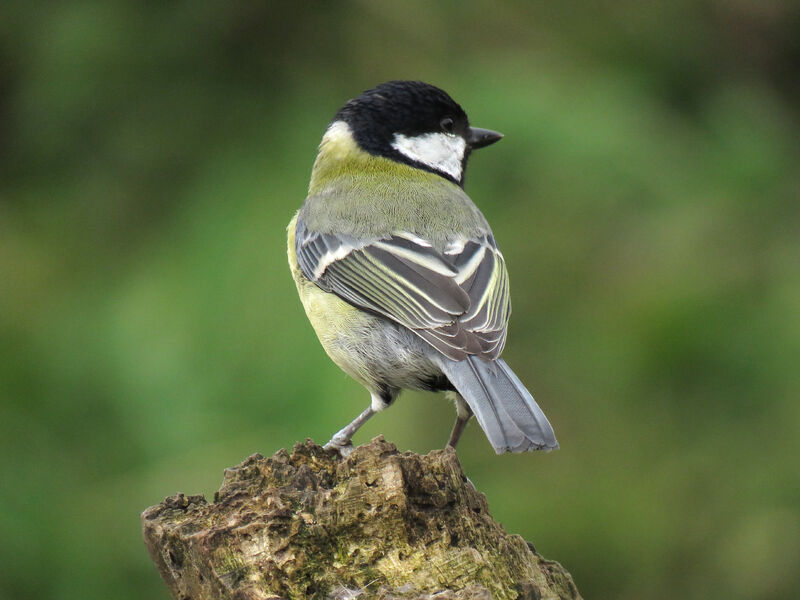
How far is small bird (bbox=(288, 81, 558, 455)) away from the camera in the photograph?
274 cm

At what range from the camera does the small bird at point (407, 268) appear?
108 inches

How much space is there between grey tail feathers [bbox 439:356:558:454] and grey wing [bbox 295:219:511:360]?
0.04m

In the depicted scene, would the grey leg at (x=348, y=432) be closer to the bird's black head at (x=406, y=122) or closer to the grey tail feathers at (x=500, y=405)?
the grey tail feathers at (x=500, y=405)

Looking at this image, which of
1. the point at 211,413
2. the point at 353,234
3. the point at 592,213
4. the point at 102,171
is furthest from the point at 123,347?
the point at 592,213

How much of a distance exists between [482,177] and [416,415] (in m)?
1.05

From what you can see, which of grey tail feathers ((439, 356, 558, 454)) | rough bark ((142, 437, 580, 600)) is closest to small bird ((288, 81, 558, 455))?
grey tail feathers ((439, 356, 558, 454))

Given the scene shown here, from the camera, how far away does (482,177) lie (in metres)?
4.23

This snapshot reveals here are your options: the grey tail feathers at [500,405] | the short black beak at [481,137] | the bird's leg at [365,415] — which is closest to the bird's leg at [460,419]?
the bird's leg at [365,415]

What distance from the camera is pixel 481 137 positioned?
393 cm

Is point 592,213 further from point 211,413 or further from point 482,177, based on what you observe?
point 211,413

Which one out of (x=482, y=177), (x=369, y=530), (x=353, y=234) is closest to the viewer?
(x=369, y=530)

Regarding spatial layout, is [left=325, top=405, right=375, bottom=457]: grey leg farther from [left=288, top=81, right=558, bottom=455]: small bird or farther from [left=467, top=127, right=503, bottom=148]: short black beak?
[left=467, top=127, right=503, bottom=148]: short black beak

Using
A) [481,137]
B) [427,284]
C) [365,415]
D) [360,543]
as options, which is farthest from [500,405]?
[481,137]

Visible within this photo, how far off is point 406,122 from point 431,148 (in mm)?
130
